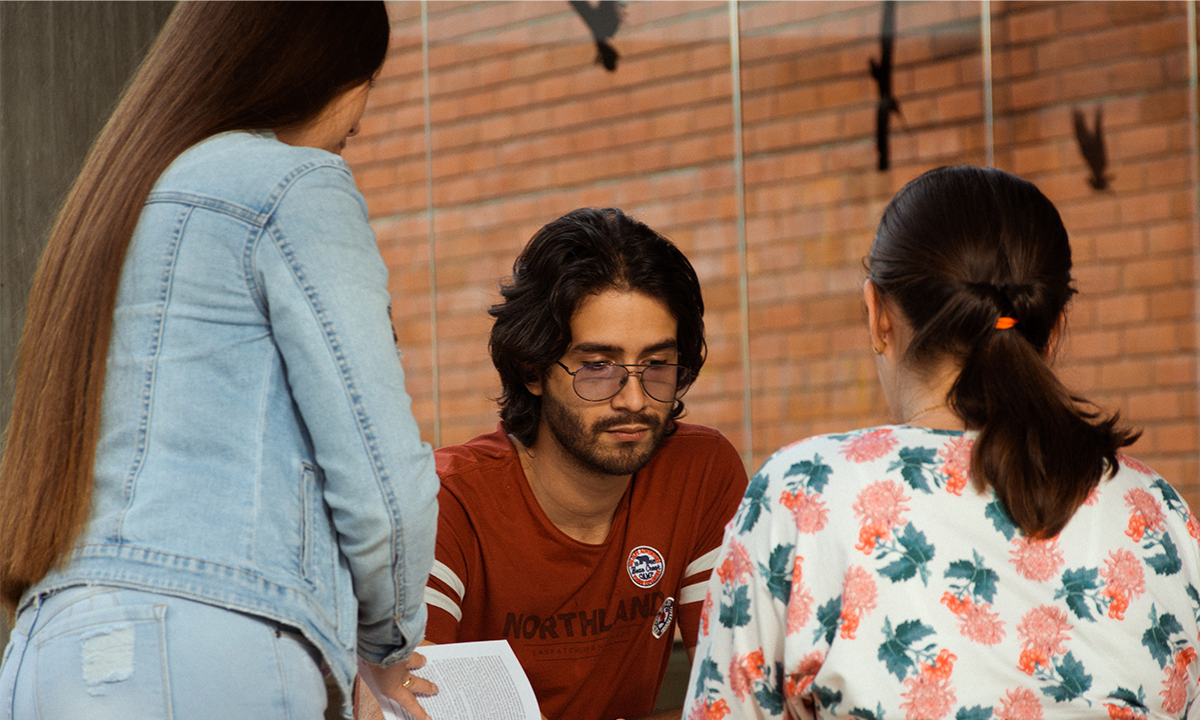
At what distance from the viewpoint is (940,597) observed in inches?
42.9

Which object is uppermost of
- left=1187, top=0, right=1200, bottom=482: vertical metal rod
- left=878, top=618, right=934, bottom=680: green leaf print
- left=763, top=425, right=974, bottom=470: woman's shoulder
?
left=1187, top=0, right=1200, bottom=482: vertical metal rod

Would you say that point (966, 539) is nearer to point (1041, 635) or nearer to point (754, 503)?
point (1041, 635)

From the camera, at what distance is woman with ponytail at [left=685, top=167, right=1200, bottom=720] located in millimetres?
1085

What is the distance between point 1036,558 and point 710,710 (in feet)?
1.29

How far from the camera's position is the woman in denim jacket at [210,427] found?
3.35ft

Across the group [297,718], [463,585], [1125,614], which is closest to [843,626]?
[1125,614]

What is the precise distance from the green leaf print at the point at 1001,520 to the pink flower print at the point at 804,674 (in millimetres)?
224

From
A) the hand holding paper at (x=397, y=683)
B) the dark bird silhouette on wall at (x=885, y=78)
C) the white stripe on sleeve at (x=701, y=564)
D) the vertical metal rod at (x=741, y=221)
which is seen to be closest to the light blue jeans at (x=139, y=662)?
the hand holding paper at (x=397, y=683)

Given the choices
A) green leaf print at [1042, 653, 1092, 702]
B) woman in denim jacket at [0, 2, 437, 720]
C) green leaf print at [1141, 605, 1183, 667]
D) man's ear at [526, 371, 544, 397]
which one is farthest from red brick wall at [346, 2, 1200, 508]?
woman in denim jacket at [0, 2, 437, 720]

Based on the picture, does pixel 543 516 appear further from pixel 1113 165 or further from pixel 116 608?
pixel 1113 165

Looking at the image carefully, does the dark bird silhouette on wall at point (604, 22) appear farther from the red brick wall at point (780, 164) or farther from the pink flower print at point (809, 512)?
the pink flower print at point (809, 512)

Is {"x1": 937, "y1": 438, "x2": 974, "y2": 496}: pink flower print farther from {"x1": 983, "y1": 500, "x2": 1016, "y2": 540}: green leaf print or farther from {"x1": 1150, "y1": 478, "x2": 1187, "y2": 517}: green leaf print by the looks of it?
→ {"x1": 1150, "y1": 478, "x2": 1187, "y2": 517}: green leaf print

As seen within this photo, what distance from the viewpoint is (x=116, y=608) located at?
1.01 metres

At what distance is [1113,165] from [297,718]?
10.7 ft
